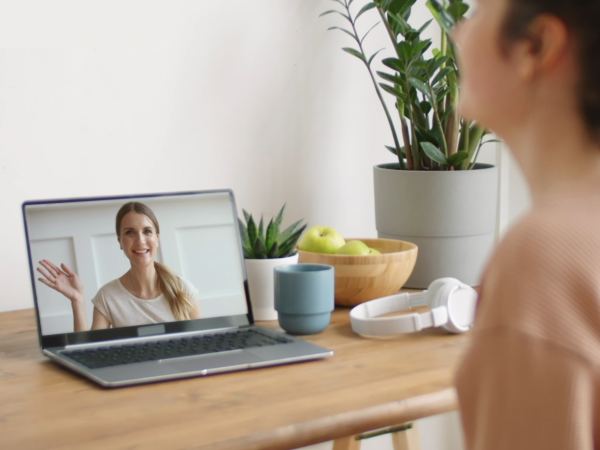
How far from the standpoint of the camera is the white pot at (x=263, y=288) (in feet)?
3.49

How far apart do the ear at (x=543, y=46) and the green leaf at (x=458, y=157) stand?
2.85ft

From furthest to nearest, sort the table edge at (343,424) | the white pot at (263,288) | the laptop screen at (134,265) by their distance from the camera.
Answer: the white pot at (263,288) → the laptop screen at (134,265) → the table edge at (343,424)

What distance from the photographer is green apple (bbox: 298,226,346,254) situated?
45.7 inches

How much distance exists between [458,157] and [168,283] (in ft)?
1.94

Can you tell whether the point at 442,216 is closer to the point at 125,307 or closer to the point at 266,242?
the point at 266,242

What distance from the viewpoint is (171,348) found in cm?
88

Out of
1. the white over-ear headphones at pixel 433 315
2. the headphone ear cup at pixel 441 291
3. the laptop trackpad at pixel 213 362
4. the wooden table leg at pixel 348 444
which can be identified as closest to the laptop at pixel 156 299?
the laptop trackpad at pixel 213 362

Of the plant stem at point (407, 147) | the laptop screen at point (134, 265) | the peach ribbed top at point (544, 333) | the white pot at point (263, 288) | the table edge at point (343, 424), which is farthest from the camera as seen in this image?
the plant stem at point (407, 147)

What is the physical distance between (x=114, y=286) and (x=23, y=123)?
381 millimetres

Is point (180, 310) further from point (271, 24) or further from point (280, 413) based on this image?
point (271, 24)

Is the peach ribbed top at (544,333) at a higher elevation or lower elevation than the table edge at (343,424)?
higher

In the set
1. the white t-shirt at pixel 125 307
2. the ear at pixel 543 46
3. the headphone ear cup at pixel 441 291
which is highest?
the ear at pixel 543 46

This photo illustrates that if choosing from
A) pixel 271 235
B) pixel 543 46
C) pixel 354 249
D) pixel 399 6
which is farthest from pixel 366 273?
pixel 543 46

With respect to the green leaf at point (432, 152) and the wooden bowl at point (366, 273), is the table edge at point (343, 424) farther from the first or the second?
the green leaf at point (432, 152)
